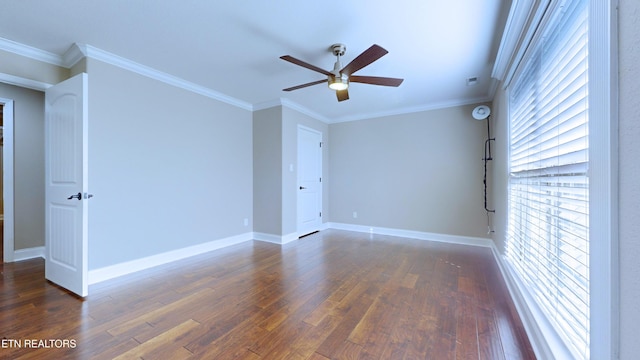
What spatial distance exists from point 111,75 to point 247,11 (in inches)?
74.0

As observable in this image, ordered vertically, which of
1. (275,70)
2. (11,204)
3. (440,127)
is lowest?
(11,204)

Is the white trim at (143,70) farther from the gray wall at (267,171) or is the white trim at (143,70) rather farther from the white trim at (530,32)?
the white trim at (530,32)

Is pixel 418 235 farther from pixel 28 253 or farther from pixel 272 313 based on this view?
pixel 28 253

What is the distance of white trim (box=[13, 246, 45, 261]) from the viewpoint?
3301mm

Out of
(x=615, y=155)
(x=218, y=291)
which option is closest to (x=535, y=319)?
(x=615, y=155)

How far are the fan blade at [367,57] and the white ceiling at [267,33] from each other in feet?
0.93

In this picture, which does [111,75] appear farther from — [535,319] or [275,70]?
[535,319]

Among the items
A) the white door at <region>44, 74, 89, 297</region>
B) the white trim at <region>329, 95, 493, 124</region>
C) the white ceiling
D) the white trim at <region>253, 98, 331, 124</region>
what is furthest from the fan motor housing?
the white trim at <region>329, 95, 493, 124</region>

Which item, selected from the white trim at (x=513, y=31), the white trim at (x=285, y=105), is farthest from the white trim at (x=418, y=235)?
the white trim at (x=513, y=31)

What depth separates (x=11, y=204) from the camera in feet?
10.6

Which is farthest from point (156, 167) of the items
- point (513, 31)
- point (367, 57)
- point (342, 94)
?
point (513, 31)

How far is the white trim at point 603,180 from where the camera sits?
798 millimetres

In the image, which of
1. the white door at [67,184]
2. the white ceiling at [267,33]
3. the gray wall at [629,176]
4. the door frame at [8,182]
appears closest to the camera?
the gray wall at [629,176]

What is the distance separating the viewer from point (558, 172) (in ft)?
4.40
